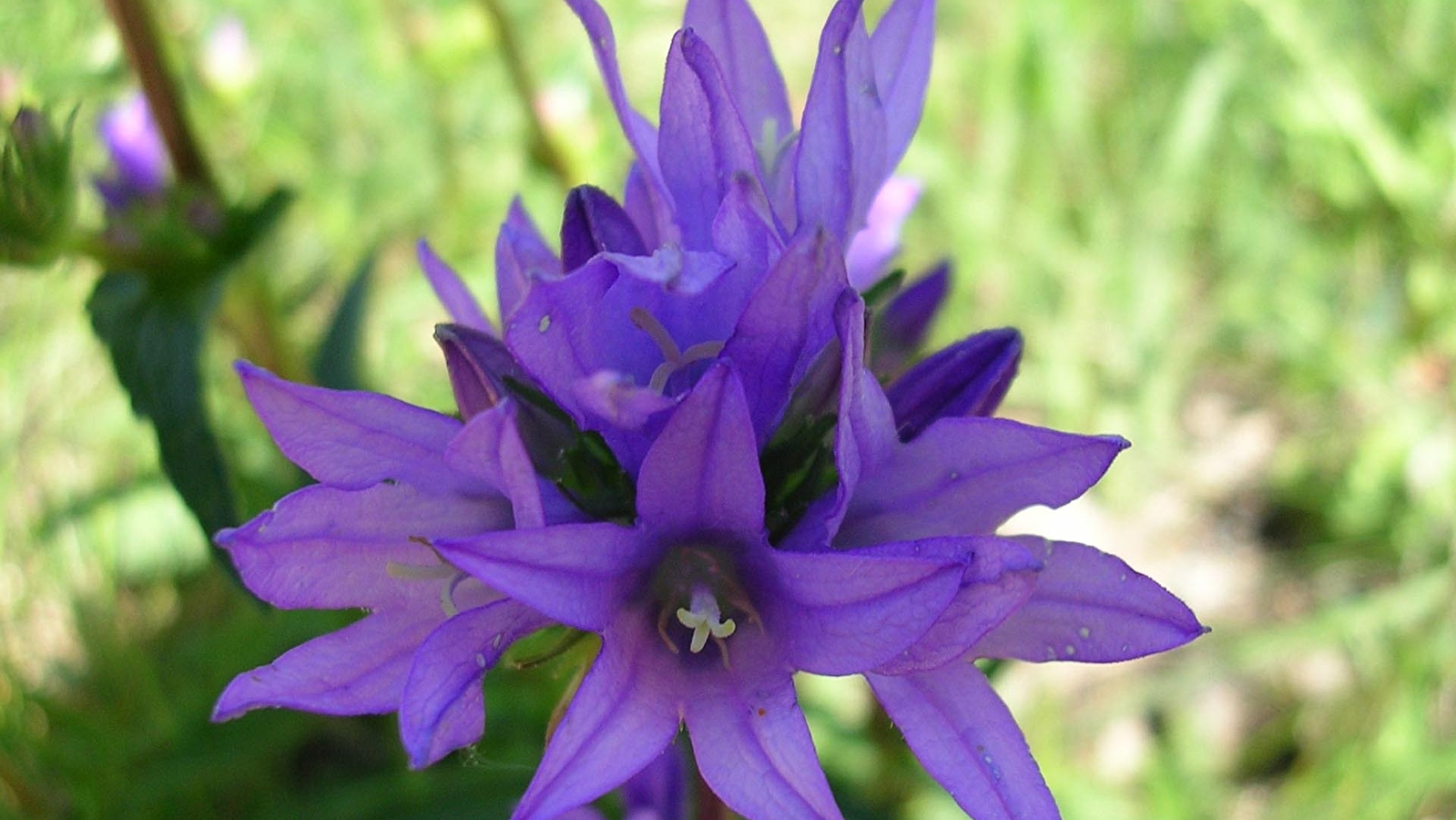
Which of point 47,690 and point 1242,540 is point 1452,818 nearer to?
point 1242,540

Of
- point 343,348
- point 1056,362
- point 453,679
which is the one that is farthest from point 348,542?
point 1056,362

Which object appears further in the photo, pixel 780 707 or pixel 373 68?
pixel 373 68

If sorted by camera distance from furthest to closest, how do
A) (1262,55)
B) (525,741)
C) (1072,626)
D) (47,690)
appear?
(1262,55), (47,690), (525,741), (1072,626)

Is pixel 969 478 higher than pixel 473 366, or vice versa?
pixel 473 366

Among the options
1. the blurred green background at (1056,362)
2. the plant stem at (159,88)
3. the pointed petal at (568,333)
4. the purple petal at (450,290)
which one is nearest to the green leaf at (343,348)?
the blurred green background at (1056,362)

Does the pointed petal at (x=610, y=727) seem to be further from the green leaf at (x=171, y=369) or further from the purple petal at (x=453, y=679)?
the green leaf at (x=171, y=369)

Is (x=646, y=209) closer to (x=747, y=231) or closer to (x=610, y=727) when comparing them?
(x=747, y=231)

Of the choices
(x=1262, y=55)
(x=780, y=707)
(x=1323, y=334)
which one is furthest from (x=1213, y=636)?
(x=780, y=707)
